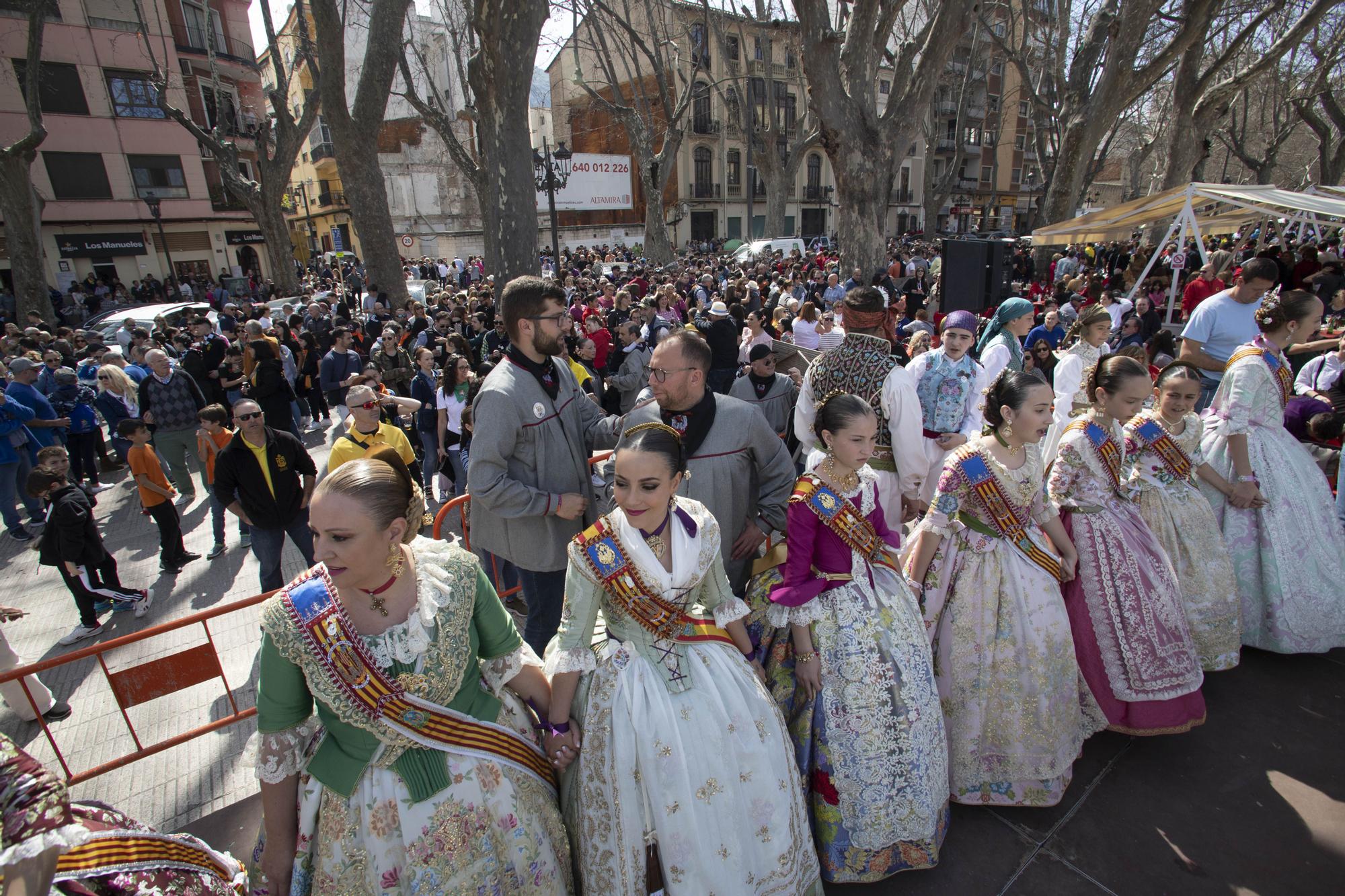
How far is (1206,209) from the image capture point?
16.9 meters

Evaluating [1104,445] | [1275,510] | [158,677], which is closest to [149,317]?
[158,677]

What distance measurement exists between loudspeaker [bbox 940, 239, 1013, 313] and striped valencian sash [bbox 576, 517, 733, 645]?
9.59 m

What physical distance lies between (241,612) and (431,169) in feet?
135

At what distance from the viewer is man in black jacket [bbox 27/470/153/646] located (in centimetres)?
493

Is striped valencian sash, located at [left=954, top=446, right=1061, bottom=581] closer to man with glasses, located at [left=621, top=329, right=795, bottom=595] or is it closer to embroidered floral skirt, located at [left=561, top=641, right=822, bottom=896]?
man with glasses, located at [left=621, top=329, right=795, bottom=595]

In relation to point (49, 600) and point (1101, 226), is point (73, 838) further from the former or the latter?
point (1101, 226)

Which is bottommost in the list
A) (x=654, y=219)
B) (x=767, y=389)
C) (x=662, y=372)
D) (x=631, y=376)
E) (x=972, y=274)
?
(x=631, y=376)

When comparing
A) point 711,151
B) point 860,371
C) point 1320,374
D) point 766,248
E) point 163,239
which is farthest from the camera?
point 711,151

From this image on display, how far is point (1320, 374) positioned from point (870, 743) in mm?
5398

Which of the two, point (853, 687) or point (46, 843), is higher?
point (46, 843)

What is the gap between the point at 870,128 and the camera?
12.5m

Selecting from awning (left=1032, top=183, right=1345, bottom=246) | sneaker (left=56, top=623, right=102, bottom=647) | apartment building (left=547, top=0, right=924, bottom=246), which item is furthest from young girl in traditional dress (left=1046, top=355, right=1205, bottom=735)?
apartment building (left=547, top=0, right=924, bottom=246)

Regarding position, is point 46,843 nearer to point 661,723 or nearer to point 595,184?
point 661,723

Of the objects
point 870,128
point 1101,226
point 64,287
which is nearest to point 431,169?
point 64,287
